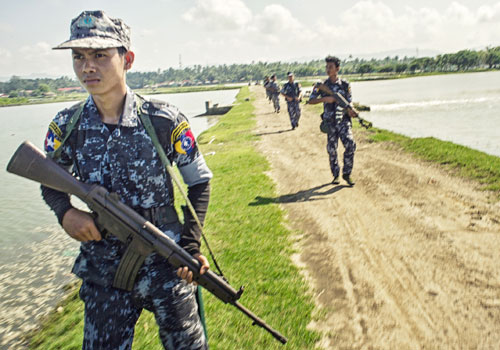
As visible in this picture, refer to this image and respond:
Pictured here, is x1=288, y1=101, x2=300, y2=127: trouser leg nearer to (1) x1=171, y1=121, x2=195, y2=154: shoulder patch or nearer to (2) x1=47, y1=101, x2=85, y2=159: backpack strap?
(1) x1=171, y1=121, x2=195, y2=154: shoulder patch

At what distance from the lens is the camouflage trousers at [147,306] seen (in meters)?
2.29

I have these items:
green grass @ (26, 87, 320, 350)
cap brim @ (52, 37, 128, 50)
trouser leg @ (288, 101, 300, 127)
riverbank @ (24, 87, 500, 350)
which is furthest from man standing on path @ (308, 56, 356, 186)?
trouser leg @ (288, 101, 300, 127)

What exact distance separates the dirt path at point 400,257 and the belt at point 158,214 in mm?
2108

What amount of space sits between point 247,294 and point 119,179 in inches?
104

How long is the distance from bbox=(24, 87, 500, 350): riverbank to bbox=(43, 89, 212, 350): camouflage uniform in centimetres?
150

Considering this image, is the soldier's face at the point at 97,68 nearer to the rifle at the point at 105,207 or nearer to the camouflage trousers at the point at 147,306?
the rifle at the point at 105,207

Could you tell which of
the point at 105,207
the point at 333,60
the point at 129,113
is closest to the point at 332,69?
the point at 333,60

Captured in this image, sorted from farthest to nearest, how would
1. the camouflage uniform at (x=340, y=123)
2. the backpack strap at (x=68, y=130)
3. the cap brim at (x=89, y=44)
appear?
1. the camouflage uniform at (x=340, y=123)
2. the backpack strap at (x=68, y=130)
3. the cap brim at (x=89, y=44)

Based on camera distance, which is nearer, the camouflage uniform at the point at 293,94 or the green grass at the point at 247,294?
the green grass at the point at 247,294

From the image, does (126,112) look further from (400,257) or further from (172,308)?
(400,257)

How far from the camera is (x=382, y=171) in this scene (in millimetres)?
9102

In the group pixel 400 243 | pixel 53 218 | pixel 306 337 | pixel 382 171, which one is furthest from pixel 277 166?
pixel 306 337

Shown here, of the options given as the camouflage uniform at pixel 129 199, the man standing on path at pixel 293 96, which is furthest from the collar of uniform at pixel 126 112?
the man standing on path at pixel 293 96

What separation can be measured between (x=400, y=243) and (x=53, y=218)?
376 inches
